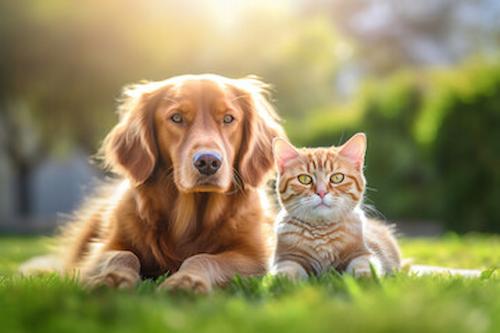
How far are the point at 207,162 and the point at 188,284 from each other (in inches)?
28.2

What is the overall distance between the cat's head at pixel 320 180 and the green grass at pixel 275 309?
0.55 metres

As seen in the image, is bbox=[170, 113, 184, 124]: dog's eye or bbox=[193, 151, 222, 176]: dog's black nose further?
bbox=[170, 113, 184, 124]: dog's eye

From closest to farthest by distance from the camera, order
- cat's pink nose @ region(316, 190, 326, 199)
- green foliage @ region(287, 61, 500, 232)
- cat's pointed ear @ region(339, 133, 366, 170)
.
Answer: cat's pink nose @ region(316, 190, 326, 199) → cat's pointed ear @ region(339, 133, 366, 170) → green foliage @ region(287, 61, 500, 232)

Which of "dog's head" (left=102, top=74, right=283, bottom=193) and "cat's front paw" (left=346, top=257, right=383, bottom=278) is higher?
"dog's head" (left=102, top=74, right=283, bottom=193)

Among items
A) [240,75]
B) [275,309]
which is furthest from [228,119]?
[240,75]

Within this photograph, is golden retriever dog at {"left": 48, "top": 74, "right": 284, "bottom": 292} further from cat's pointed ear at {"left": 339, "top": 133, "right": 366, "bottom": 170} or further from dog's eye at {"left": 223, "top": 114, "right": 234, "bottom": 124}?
cat's pointed ear at {"left": 339, "top": 133, "right": 366, "bottom": 170}

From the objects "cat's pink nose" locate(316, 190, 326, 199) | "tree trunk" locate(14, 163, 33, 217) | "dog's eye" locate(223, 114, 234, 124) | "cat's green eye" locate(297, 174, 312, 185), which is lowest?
"tree trunk" locate(14, 163, 33, 217)

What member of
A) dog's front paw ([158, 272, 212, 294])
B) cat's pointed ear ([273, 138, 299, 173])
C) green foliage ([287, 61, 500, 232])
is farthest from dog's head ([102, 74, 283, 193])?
green foliage ([287, 61, 500, 232])

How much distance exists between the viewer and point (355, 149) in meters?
4.29

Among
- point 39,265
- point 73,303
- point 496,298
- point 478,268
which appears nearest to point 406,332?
point 496,298

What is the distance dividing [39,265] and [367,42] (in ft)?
115

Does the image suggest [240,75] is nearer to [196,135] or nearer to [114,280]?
[196,135]

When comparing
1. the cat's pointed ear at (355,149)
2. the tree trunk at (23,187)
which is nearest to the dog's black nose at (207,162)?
the cat's pointed ear at (355,149)

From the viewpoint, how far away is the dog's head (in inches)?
160
